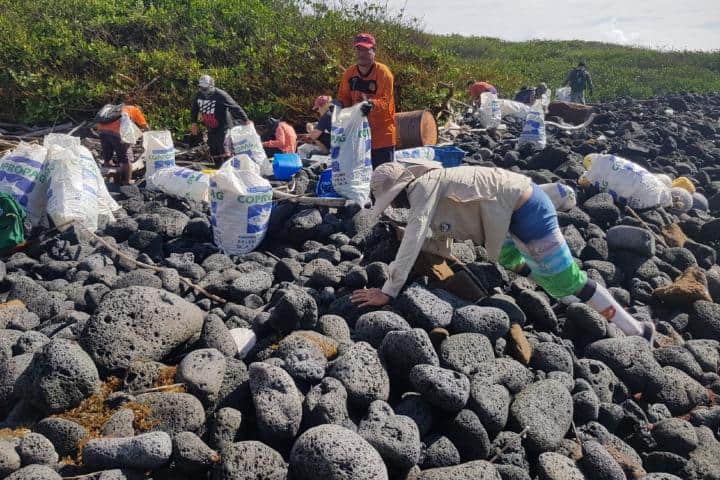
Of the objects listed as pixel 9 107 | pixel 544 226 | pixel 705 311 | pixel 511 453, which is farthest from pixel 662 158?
pixel 9 107

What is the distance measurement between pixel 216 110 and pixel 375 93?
2359mm

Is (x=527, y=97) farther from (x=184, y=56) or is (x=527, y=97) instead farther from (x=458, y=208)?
(x=458, y=208)

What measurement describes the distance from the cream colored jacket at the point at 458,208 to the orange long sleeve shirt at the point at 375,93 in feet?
7.43

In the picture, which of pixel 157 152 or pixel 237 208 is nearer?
pixel 237 208

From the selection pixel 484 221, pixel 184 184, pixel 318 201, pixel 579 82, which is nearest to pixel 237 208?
pixel 318 201

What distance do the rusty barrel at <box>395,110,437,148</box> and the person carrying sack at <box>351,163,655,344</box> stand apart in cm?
424

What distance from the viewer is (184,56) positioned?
11734 millimetres

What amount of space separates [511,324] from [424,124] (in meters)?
4.92

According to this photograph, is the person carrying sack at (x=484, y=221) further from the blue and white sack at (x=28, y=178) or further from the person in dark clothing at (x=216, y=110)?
the person in dark clothing at (x=216, y=110)

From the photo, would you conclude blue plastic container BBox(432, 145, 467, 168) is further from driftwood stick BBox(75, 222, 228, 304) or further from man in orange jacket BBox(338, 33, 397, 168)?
driftwood stick BBox(75, 222, 228, 304)

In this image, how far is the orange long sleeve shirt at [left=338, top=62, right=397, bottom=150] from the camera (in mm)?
5953

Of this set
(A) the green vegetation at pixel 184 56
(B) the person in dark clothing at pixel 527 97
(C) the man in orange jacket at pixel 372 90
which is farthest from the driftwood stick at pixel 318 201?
(B) the person in dark clothing at pixel 527 97

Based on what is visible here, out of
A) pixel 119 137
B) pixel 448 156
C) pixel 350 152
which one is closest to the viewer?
pixel 350 152

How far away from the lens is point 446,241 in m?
4.18
